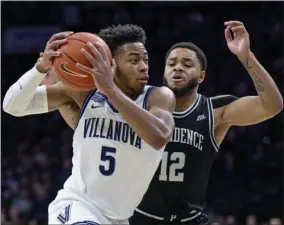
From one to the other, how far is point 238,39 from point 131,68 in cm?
88

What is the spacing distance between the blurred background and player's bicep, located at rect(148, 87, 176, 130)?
5551 millimetres

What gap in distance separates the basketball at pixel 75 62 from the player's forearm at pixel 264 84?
3.90 feet

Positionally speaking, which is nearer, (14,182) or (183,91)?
(183,91)

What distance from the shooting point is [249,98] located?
4863mm

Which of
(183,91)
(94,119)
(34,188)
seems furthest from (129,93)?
(34,188)

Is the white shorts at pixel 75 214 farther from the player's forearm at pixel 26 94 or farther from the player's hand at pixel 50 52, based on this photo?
the player's hand at pixel 50 52

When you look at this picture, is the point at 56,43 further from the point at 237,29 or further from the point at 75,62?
the point at 237,29

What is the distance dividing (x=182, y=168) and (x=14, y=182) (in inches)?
254

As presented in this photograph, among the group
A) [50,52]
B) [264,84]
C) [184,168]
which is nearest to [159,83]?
[184,168]

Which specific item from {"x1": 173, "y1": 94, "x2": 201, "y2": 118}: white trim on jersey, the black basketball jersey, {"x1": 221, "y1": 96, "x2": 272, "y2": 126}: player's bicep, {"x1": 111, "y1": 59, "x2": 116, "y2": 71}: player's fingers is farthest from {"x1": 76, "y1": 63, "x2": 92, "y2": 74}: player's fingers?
{"x1": 221, "y1": 96, "x2": 272, "y2": 126}: player's bicep

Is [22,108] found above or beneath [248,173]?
above

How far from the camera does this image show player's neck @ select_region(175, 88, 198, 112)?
4.95 metres

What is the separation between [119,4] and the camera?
44.1 feet

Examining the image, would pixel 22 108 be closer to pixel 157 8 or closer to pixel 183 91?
pixel 183 91
